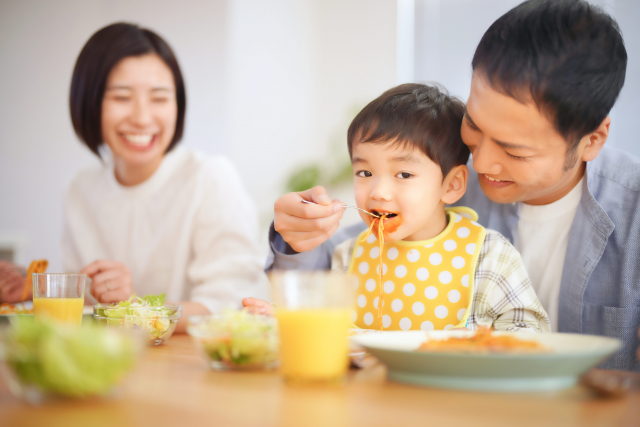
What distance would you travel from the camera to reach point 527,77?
55.2 inches

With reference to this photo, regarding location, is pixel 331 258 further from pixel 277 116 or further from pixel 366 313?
pixel 277 116

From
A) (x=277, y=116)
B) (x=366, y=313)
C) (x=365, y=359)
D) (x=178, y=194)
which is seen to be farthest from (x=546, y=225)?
(x=277, y=116)

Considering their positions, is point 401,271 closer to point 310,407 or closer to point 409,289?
point 409,289

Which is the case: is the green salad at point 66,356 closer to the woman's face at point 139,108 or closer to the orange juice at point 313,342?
the orange juice at point 313,342

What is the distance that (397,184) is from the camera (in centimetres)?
157

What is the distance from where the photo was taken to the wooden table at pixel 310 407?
650 mm

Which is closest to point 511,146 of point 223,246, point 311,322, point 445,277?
point 445,277

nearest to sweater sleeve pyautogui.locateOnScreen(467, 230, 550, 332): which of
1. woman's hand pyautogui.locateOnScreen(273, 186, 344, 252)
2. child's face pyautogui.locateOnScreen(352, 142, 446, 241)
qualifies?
child's face pyautogui.locateOnScreen(352, 142, 446, 241)

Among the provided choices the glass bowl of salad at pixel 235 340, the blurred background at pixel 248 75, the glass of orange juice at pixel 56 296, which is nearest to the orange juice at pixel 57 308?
the glass of orange juice at pixel 56 296

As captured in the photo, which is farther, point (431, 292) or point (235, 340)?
point (431, 292)

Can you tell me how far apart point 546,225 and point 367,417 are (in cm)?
136

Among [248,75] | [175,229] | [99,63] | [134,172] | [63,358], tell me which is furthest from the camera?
[248,75]

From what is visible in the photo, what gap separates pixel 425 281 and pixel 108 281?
3.22 feet

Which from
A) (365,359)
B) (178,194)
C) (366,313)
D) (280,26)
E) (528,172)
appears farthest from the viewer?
(280,26)
